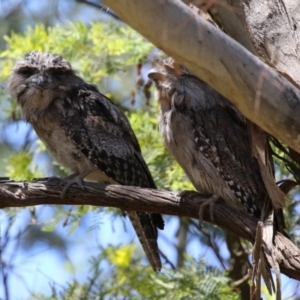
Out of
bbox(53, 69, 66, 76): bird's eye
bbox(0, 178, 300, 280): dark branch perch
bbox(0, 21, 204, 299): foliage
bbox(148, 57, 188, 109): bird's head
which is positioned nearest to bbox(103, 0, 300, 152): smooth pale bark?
bbox(0, 178, 300, 280): dark branch perch

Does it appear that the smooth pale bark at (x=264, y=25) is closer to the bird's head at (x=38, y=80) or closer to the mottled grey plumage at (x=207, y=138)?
the mottled grey plumage at (x=207, y=138)

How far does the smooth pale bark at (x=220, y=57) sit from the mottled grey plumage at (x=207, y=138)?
1502 mm

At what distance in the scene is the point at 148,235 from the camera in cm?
458

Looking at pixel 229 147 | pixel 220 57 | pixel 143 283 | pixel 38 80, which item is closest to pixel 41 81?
pixel 38 80

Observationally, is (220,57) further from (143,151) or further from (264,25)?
(143,151)

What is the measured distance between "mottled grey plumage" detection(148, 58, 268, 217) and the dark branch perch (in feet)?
0.61

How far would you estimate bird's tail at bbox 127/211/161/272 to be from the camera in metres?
4.50

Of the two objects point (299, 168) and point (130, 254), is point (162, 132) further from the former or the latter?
point (130, 254)

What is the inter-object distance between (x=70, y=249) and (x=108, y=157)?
131 inches

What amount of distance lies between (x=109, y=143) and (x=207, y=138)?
2.40 feet

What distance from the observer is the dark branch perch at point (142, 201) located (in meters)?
3.71

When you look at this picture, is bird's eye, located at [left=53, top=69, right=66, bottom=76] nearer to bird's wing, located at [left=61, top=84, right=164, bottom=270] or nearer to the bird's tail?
bird's wing, located at [left=61, top=84, right=164, bottom=270]

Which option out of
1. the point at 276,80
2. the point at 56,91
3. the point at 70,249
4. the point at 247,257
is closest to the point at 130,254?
the point at 247,257

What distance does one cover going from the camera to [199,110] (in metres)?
4.32
